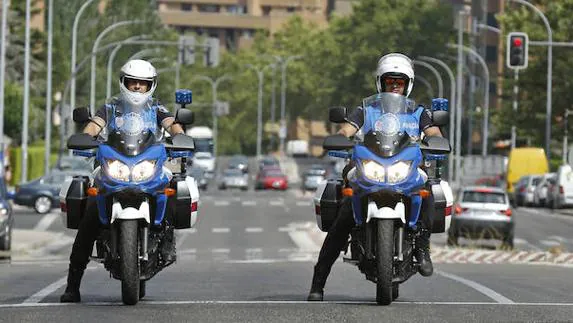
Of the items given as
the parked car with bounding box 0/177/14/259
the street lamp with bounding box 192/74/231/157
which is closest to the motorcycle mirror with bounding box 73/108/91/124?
the parked car with bounding box 0/177/14/259

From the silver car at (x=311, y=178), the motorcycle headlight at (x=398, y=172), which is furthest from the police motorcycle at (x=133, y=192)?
the silver car at (x=311, y=178)

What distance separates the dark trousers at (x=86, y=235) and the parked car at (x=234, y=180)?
293 ft

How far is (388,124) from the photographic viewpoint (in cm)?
1379

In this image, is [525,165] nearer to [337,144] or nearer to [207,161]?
[207,161]

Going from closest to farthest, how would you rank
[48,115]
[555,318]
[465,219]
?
[555,318] → [465,219] → [48,115]

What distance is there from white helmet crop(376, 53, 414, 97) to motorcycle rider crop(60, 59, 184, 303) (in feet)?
5.23

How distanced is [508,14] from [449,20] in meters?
35.0

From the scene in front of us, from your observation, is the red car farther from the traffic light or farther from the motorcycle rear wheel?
the motorcycle rear wheel

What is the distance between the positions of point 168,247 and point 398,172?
1906 mm

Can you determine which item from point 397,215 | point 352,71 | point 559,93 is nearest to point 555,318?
point 397,215

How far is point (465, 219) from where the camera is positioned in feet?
132

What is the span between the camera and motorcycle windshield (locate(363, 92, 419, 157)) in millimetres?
13664

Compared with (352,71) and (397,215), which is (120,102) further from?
(352,71)

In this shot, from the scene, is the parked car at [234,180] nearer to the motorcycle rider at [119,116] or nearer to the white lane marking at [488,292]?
the white lane marking at [488,292]
